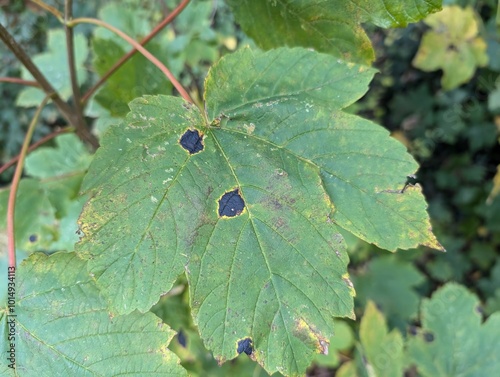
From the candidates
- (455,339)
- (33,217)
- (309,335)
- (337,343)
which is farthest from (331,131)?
(337,343)

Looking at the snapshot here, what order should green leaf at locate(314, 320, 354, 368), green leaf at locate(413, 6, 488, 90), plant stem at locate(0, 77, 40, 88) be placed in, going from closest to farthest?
plant stem at locate(0, 77, 40, 88) < green leaf at locate(314, 320, 354, 368) < green leaf at locate(413, 6, 488, 90)

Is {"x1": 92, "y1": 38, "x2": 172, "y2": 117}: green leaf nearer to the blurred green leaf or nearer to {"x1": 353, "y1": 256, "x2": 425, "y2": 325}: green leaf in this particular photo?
the blurred green leaf

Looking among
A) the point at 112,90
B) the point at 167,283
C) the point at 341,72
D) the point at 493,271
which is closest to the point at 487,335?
the point at 493,271

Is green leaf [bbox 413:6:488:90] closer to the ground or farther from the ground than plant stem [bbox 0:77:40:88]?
closer to the ground

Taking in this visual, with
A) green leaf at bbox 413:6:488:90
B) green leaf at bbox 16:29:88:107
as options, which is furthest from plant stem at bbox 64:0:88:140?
green leaf at bbox 413:6:488:90

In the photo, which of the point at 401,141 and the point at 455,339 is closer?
the point at 455,339

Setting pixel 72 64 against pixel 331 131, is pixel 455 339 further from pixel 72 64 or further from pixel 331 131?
pixel 72 64

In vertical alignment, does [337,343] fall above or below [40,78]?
below

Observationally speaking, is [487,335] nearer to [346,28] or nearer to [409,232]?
[409,232]
